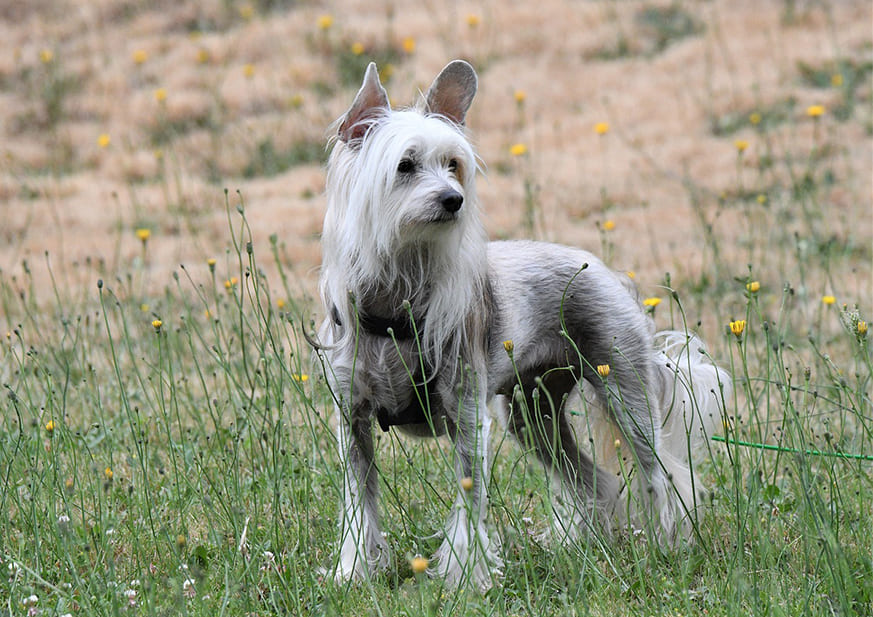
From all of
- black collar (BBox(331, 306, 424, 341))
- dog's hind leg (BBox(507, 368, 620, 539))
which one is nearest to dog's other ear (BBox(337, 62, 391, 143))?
black collar (BBox(331, 306, 424, 341))

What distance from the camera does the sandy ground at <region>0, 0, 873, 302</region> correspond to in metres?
9.76

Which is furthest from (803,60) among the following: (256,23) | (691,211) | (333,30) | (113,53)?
(113,53)

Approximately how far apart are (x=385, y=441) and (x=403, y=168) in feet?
6.65

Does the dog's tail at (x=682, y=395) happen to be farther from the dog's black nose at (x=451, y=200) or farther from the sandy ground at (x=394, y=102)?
the sandy ground at (x=394, y=102)

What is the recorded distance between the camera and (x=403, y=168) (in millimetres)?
3850

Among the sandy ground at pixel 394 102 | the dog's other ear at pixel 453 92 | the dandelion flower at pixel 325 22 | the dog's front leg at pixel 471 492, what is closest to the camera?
the dog's front leg at pixel 471 492

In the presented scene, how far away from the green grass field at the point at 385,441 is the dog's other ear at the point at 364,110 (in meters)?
0.53

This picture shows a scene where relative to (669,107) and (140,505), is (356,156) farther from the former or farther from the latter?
(669,107)

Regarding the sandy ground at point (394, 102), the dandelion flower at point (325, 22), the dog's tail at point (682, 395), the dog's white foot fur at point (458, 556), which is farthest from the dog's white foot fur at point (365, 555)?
the dandelion flower at point (325, 22)

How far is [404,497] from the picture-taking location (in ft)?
15.5

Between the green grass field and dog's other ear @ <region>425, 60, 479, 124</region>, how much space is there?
87 cm

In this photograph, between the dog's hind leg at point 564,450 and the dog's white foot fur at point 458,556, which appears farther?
the dog's hind leg at point 564,450

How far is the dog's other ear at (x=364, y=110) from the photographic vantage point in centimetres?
390

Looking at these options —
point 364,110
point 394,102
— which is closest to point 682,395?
point 364,110
